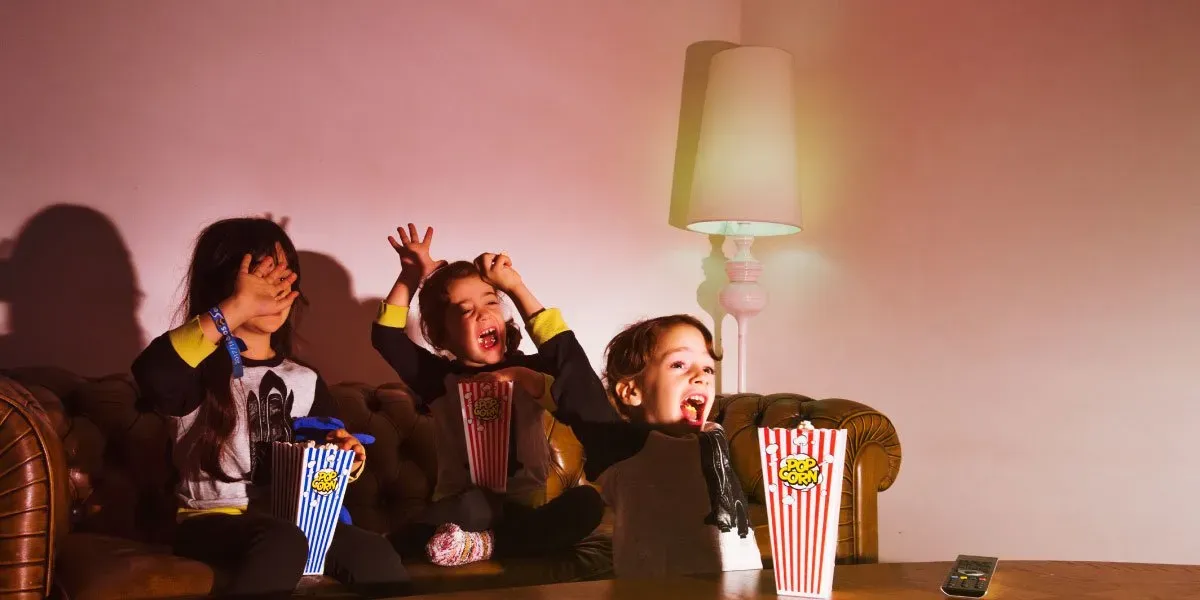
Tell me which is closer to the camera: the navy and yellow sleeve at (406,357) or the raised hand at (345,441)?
the raised hand at (345,441)

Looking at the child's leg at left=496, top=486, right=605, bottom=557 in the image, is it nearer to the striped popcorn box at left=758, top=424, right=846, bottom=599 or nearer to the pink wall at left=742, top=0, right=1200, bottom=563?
the striped popcorn box at left=758, top=424, right=846, bottom=599

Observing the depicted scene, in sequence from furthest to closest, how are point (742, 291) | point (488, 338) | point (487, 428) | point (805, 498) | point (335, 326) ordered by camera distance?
1. point (742, 291)
2. point (335, 326)
3. point (488, 338)
4. point (487, 428)
5. point (805, 498)

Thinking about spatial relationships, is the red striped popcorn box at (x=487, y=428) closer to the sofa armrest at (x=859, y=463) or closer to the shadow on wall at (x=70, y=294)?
the sofa armrest at (x=859, y=463)

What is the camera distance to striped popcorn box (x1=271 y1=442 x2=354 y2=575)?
187 cm

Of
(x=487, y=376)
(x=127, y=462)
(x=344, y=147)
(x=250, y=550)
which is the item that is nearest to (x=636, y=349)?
(x=487, y=376)

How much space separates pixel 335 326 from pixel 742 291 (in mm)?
1450

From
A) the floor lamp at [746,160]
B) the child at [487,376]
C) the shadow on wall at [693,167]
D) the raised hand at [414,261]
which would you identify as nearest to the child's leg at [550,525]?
the child at [487,376]

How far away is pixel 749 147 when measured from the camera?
3.41 meters

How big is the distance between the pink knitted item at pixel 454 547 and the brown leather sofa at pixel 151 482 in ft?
0.07

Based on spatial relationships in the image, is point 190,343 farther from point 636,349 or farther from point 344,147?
point 344,147

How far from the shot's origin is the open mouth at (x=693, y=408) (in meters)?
1.94

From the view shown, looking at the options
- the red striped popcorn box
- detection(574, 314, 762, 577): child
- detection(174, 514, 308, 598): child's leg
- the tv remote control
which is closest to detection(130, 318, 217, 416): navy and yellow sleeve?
detection(174, 514, 308, 598): child's leg

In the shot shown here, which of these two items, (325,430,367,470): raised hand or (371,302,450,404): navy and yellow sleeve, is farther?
(371,302,450,404): navy and yellow sleeve

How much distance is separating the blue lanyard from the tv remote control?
1.43m
